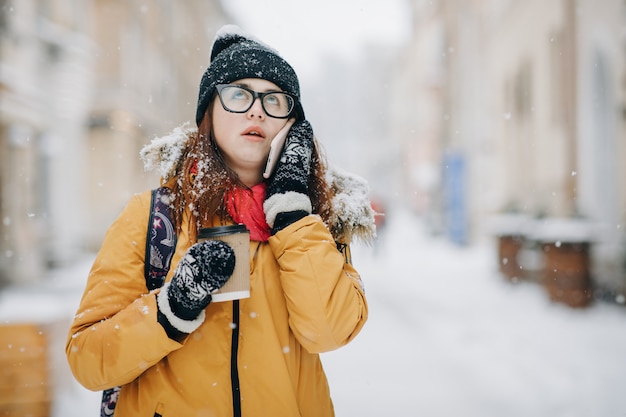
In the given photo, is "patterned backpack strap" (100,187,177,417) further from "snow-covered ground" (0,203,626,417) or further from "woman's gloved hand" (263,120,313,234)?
"snow-covered ground" (0,203,626,417)

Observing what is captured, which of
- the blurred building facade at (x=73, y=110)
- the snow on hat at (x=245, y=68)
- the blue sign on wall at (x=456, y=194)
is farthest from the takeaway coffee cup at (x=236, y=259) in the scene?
the blue sign on wall at (x=456, y=194)

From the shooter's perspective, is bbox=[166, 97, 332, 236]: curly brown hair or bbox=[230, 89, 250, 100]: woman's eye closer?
bbox=[166, 97, 332, 236]: curly brown hair

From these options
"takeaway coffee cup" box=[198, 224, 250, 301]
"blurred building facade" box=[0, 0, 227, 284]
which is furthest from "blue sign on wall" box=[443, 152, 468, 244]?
"takeaway coffee cup" box=[198, 224, 250, 301]

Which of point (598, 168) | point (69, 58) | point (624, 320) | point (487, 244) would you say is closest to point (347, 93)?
point (487, 244)

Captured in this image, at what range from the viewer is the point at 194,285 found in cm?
142

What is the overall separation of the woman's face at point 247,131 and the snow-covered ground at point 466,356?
55 centimetres

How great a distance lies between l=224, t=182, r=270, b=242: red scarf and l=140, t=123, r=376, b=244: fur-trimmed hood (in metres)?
0.24

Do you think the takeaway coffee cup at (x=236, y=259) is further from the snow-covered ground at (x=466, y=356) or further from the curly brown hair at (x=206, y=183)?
the snow-covered ground at (x=466, y=356)

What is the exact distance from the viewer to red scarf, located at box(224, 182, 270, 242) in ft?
5.53

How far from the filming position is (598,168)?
911cm

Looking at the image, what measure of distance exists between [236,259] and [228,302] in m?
0.22

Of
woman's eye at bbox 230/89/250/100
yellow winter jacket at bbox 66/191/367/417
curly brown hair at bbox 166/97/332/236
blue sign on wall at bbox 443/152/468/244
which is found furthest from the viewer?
blue sign on wall at bbox 443/152/468/244

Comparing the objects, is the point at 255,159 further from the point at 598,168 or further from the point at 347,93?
the point at 347,93

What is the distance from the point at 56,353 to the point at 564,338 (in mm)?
5402
